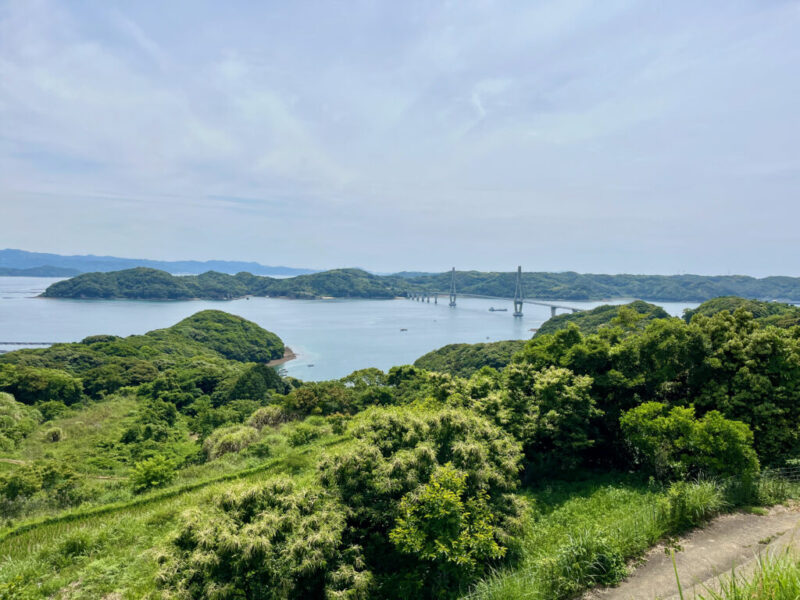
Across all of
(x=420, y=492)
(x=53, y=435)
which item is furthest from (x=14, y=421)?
(x=420, y=492)

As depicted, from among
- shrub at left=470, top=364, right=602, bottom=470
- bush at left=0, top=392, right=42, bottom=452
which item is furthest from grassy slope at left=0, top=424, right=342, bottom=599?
bush at left=0, top=392, right=42, bottom=452

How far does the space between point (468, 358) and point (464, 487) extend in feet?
112

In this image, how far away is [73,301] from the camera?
101m

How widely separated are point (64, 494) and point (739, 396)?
50.5ft

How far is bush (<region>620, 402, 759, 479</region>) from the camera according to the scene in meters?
6.50

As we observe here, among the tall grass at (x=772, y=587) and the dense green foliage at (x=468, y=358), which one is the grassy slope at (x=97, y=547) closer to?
the tall grass at (x=772, y=587)

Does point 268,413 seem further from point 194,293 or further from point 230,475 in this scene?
point 194,293

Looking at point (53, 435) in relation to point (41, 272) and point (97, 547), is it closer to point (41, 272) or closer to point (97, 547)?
point (97, 547)

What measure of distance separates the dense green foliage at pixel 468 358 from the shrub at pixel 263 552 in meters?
29.9

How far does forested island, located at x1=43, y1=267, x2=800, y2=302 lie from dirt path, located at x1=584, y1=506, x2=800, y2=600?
118m

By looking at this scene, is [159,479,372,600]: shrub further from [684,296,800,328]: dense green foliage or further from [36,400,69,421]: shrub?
[684,296,800,328]: dense green foliage

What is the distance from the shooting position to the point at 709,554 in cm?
491

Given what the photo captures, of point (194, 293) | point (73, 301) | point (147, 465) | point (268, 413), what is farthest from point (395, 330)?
point (73, 301)

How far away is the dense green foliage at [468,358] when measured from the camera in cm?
3553
